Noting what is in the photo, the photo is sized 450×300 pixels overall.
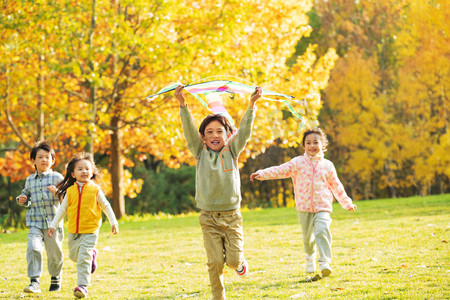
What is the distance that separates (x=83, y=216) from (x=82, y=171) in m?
0.48

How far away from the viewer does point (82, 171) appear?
6.11 metres

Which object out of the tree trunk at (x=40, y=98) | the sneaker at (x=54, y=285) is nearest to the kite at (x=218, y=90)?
the sneaker at (x=54, y=285)

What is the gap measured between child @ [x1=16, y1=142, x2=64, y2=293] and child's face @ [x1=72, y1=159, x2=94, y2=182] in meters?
0.52

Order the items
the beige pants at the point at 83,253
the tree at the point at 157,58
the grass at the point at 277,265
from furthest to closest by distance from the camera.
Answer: the tree at the point at 157,58
the beige pants at the point at 83,253
the grass at the point at 277,265

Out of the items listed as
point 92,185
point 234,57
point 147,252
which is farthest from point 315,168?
point 234,57

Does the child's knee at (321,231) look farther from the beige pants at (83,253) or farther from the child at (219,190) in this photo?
the beige pants at (83,253)

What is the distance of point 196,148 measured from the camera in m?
4.99

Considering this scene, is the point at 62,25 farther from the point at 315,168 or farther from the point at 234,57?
the point at 315,168

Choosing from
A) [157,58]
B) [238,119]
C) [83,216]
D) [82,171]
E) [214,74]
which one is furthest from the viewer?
[238,119]

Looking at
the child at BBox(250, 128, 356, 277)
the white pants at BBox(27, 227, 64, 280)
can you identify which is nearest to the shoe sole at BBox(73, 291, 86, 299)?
the white pants at BBox(27, 227, 64, 280)

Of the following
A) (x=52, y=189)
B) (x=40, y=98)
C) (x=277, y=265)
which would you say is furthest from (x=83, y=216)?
(x=40, y=98)

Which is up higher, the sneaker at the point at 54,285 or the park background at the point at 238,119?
the park background at the point at 238,119

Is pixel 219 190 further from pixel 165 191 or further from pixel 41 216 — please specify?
pixel 165 191

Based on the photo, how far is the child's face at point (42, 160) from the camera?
6574 millimetres
